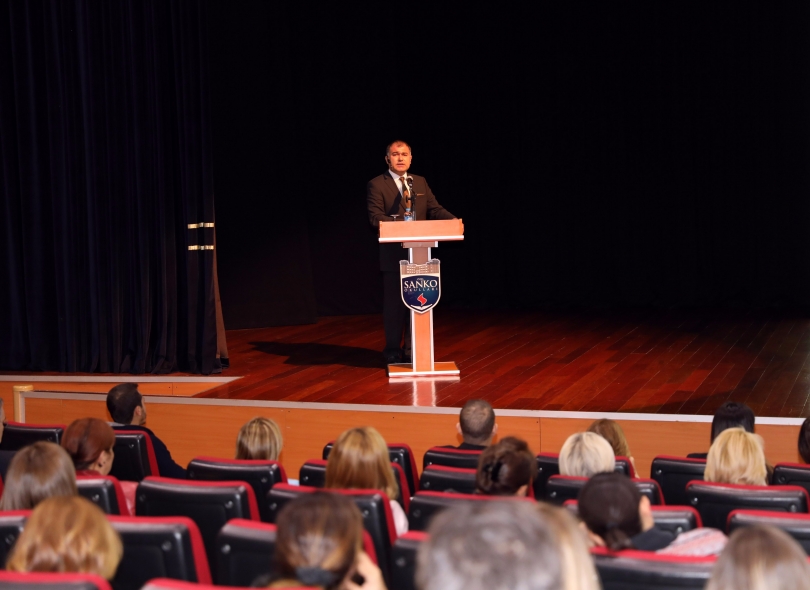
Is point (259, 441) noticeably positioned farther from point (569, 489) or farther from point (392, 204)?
point (392, 204)

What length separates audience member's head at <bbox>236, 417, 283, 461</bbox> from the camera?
3387mm

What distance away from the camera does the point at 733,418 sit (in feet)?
11.6

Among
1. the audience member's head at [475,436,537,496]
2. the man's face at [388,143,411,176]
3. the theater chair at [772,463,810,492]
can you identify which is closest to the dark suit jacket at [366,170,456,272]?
the man's face at [388,143,411,176]

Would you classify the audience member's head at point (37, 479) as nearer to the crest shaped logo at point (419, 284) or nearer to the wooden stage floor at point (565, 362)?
the wooden stage floor at point (565, 362)

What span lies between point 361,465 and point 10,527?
100cm

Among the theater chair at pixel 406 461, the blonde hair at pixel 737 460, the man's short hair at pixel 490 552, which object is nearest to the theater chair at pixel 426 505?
the blonde hair at pixel 737 460

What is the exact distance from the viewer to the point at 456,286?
1073cm

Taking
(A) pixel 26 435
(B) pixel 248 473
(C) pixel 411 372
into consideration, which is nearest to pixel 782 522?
(B) pixel 248 473

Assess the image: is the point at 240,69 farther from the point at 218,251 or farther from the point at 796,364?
the point at 796,364

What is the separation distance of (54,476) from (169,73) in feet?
17.1

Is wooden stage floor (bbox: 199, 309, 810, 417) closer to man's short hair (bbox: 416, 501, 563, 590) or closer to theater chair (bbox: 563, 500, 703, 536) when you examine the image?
theater chair (bbox: 563, 500, 703, 536)

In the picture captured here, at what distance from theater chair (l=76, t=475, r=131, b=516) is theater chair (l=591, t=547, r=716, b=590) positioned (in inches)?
58.7

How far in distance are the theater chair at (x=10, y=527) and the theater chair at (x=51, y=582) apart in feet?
1.72

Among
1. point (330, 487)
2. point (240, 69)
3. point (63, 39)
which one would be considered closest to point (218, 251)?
point (240, 69)
